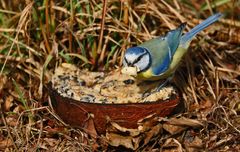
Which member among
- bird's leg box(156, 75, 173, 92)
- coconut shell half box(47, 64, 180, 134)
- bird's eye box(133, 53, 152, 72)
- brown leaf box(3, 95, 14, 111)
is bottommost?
brown leaf box(3, 95, 14, 111)

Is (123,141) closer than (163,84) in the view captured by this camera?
Yes

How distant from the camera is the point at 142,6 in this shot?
4.05 m

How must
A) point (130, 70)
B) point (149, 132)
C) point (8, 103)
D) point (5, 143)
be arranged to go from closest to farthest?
point (130, 70) → point (149, 132) → point (5, 143) → point (8, 103)

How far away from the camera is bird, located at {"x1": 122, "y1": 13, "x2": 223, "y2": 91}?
3344 mm

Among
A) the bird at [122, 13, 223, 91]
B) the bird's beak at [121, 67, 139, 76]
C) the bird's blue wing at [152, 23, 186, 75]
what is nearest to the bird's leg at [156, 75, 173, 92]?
the bird at [122, 13, 223, 91]

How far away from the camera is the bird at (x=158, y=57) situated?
3344mm

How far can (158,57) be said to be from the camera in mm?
3492

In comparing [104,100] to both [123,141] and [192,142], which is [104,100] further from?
[192,142]

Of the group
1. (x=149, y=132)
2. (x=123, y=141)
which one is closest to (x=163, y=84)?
(x=149, y=132)

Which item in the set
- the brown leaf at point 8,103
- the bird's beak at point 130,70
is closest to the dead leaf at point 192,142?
the bird's beak at point 130,70

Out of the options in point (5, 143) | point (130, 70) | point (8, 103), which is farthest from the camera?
point (8, 103)

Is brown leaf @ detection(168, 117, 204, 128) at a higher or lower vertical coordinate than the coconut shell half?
lower

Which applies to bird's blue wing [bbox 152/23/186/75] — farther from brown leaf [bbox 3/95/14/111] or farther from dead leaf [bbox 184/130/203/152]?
brown leaf [bbox 3/95/14/111]

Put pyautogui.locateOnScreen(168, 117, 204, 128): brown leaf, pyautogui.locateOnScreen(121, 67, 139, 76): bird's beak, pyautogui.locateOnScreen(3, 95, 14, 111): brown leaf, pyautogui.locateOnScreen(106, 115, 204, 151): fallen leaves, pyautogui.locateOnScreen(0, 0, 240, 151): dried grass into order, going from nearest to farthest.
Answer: pyautogui.locateOnScreen(121, 67, 139, 76): bird's beak → pyautogui.locateOnScreen(106, 115, 204, 151): fallen leaves → pyautogui.locateOnScreen(168, 117, 204, 128): brown leaf → pyautogui.locateOnScreen(0, 0, 240, 151): dried grass → pyautogui.locateOnScreen(3, 95, 14, 111): brown leaf
